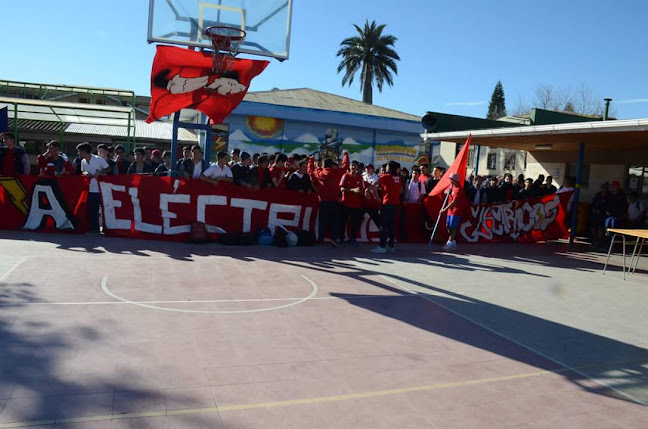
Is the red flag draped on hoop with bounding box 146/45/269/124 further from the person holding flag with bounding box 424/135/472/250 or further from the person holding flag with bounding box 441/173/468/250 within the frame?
the person holding flag with bounding box 441/173/468/250

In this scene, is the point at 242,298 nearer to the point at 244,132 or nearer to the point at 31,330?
the point at 31,330

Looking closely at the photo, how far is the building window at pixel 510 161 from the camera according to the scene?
153 ft

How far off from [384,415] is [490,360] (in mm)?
1918

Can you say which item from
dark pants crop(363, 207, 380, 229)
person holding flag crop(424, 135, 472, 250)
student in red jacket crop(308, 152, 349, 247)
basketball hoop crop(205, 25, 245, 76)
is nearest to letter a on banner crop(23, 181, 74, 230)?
basketball hoop crop(205, 25, 245, 76)

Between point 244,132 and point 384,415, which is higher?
point 244,132

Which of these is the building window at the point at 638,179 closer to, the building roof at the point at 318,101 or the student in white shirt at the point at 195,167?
the student in white shirt at the point at 195,167

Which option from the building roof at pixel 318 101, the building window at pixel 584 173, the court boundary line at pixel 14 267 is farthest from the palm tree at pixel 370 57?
the court boundary line at pixel 14 267

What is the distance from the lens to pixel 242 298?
23.8ft

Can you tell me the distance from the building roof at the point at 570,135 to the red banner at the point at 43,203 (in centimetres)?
1044

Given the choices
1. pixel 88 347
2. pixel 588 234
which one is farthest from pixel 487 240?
pixel 88 347

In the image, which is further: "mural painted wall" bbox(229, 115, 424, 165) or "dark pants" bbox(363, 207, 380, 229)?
"mural painted wall" bbox(229, 115, 424, 165)

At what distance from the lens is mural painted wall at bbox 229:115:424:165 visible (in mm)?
29781

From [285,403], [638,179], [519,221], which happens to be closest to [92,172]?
[285,403]

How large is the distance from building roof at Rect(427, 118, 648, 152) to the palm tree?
31.7 metres
